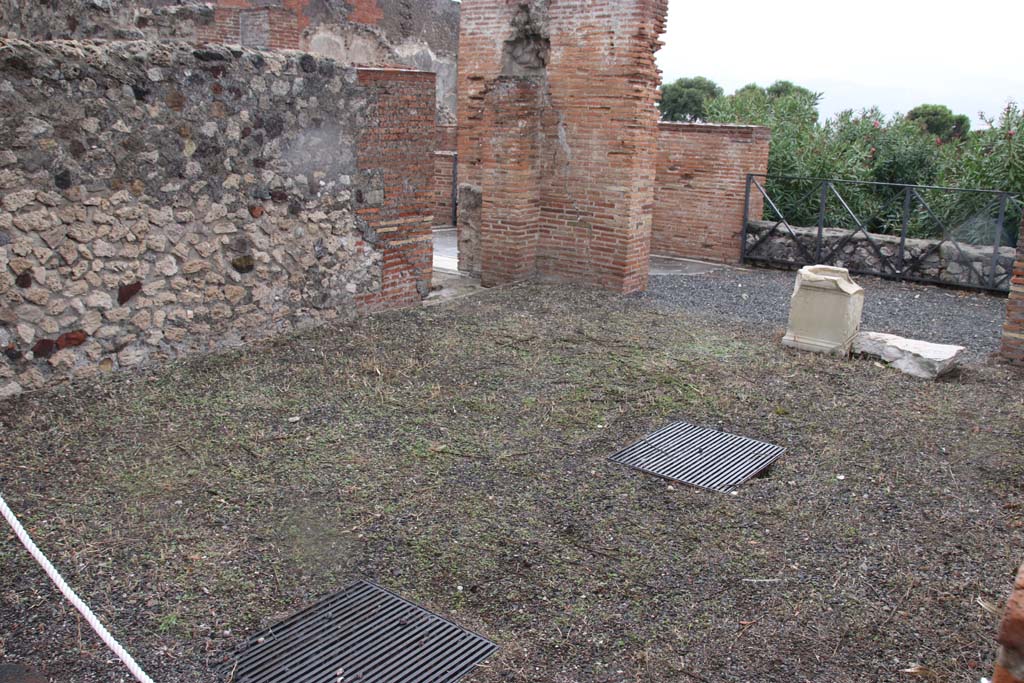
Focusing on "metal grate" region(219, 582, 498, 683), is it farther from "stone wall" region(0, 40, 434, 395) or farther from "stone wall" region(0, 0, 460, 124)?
"stone wall" region(0, 0, 460, 124)

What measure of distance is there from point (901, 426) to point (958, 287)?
227 inches

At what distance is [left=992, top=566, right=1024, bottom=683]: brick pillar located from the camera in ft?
4.53

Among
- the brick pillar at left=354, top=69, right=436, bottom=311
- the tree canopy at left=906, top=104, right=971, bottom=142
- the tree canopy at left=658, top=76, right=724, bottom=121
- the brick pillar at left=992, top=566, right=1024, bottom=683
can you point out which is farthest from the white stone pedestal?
the tree canopy at left=658, top=76, right=724, bottom=121

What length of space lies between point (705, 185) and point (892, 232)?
3577 mm

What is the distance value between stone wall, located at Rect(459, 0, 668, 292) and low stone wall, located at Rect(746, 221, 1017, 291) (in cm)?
303

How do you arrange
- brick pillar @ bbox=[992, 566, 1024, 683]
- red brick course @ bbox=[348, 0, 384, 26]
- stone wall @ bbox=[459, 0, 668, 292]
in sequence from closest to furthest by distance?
brick pillar @ bbox=[992, 566, 1024, 683], stone wall @ bbox=[459, 0, 668, 292], red brick course @ bbox=[348, 0, 384, 26]

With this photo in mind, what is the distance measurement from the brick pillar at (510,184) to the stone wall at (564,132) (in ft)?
0.04

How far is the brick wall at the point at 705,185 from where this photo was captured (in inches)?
434

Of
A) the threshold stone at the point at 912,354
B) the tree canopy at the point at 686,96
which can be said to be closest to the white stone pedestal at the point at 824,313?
the threshold stone at the point at 912,354

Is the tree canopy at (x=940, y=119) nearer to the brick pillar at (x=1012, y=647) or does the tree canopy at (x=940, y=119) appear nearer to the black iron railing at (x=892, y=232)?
the black iron railing at (x=892, y=232)

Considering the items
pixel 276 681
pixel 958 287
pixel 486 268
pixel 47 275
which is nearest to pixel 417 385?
pixel 47 275

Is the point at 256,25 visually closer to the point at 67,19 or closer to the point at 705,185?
the point at 67,19

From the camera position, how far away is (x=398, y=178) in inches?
275

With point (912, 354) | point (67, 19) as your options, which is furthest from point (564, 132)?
point (67, 19)
